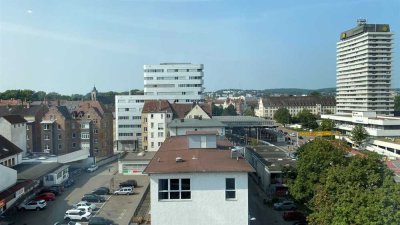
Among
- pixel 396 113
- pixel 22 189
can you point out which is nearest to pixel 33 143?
pixel 22 189

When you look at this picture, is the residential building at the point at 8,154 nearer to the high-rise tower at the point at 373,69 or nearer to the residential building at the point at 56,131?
the residential building at the point at 56,131

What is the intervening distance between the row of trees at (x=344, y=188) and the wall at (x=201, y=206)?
1.52m

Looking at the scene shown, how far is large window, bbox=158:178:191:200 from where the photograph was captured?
6.05m

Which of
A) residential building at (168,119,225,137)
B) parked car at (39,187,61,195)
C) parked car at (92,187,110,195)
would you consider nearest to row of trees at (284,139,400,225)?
residential building at (168,119,225,137)

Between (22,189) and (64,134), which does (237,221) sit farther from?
(64,134)

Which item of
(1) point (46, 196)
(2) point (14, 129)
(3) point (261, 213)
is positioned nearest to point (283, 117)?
(2) point (14, 129)

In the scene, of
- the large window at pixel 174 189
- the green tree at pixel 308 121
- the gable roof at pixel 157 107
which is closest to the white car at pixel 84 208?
the large window at pixel 174 189

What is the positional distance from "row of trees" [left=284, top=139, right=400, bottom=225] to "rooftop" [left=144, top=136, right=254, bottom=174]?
5.05 feet

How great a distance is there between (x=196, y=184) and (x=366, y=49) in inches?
1314

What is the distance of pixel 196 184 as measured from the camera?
6055mm

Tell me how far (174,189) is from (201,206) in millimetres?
499

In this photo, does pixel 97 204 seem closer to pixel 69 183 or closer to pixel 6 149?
pixel 69 183

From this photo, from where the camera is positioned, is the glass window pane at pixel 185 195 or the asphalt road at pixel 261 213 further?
the asphalt road at pixel 261 213

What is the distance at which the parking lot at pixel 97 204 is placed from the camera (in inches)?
395
